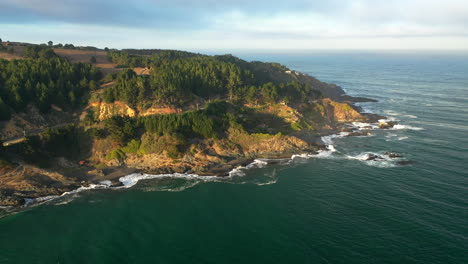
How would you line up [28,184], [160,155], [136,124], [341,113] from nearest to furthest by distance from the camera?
[28,184] → [160,155] → [136,124] → [341,113]

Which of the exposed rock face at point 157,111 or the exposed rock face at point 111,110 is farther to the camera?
the exposed rock face at point 111,110

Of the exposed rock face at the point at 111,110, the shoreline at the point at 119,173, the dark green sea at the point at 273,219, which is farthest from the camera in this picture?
the exposed rock face at the point at 111,110

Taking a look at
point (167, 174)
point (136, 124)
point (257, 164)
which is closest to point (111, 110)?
point (136, 124)

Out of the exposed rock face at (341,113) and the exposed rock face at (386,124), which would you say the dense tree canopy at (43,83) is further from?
the exposed rock face at (386,124)

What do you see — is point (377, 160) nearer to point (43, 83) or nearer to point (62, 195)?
point (62, 195)

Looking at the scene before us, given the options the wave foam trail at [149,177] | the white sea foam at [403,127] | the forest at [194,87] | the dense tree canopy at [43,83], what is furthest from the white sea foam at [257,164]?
the dense tree canopy at [43,83]

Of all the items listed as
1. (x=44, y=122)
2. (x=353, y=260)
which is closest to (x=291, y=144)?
(x=353, y=260)

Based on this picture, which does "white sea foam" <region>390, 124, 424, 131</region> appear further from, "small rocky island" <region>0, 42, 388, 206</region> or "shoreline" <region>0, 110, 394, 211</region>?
"shoreline" <region>0, 110, 394, 211</region>
